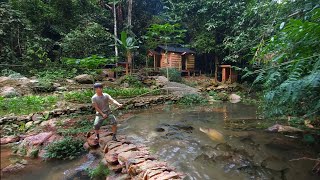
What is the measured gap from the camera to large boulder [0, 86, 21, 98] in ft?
34.0

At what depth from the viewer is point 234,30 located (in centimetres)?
1923

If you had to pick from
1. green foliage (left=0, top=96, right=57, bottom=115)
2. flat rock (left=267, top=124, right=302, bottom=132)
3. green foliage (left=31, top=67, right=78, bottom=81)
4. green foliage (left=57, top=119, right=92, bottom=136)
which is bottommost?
green foliage (left=57, top=119, right=92, bottom=136)

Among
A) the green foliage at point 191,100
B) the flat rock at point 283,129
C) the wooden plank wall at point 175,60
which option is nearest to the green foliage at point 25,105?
the green foliage at point 191,100

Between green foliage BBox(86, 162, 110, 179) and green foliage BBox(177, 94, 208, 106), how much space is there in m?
8.93

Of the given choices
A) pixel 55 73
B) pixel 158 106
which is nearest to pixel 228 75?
pixel 158 106

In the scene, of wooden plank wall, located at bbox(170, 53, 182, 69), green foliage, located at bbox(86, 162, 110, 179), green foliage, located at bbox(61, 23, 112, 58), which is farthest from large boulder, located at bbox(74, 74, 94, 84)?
green foliage, located at bbox(86, 162, 110, 179)

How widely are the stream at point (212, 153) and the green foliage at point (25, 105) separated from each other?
3.62 m

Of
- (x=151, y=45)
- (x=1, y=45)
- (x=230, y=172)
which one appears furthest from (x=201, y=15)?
(x=230, y=172)

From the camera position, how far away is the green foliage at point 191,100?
511 inches

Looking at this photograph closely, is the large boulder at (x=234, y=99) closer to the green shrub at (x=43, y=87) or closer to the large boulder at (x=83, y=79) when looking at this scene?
the large boulder at (x=83, y=79)

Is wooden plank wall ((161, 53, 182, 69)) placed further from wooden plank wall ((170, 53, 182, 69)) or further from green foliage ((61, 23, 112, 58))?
green foliage ((61, 23, 112, 58))

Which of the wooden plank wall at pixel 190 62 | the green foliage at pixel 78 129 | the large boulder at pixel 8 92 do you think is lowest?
the green foliage at pixel 78 129

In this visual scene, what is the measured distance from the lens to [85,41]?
17156 millimetres

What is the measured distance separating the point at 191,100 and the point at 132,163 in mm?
9666
